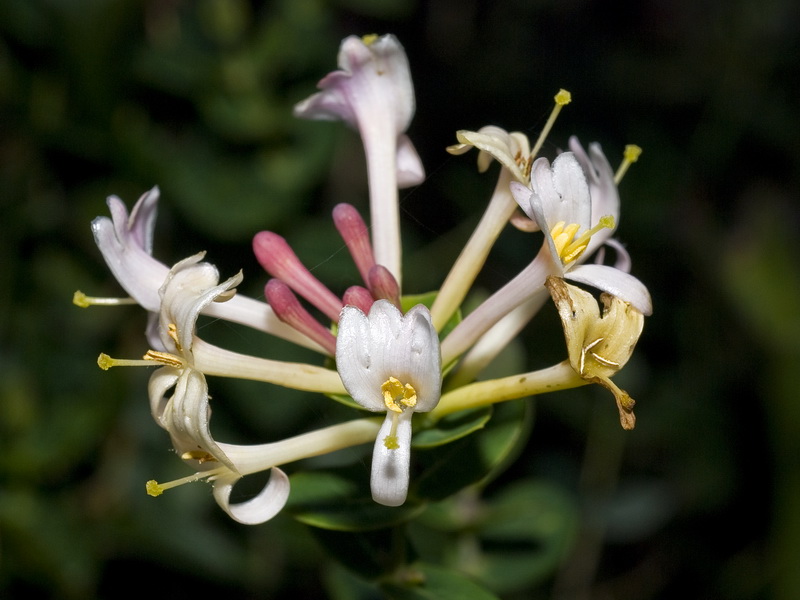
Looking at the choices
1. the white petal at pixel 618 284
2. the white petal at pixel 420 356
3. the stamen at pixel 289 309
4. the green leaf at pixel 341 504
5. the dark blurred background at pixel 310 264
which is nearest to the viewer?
the white petal at pixel 420 356

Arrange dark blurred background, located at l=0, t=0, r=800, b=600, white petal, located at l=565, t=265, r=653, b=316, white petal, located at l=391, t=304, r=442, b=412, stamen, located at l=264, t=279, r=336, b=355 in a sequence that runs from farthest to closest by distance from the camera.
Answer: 1. dark blurred background, located at l=0, t=0, r=800, b=600
2. stamen, located at l=264, t=279, r=336, b=355
3. white petal, located at l=565, t=265, r=653, b=316
4. white petal, located at l=391, t=304, r=442, b=412

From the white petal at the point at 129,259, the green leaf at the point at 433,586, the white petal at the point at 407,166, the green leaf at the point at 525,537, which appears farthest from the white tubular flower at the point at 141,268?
the green leaf at the point at 525,537

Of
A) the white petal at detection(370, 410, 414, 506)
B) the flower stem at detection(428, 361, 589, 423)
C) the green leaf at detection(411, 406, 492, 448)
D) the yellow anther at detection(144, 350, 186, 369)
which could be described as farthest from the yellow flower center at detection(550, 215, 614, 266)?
the yellow anther at detection(144, 350, 186, 369)

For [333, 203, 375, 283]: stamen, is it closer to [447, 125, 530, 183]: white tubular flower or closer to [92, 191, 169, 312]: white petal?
[447, 125, 530, 183]: white tubular flower

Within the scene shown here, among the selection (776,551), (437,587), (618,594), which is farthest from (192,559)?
(776,551)

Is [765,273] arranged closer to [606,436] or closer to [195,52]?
[606,436]

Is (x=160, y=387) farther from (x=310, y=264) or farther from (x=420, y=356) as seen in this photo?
(x=310, y=264)

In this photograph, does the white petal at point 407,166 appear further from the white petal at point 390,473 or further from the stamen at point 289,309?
the white petal at point 390,473

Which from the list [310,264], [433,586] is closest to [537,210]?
[433,586]
